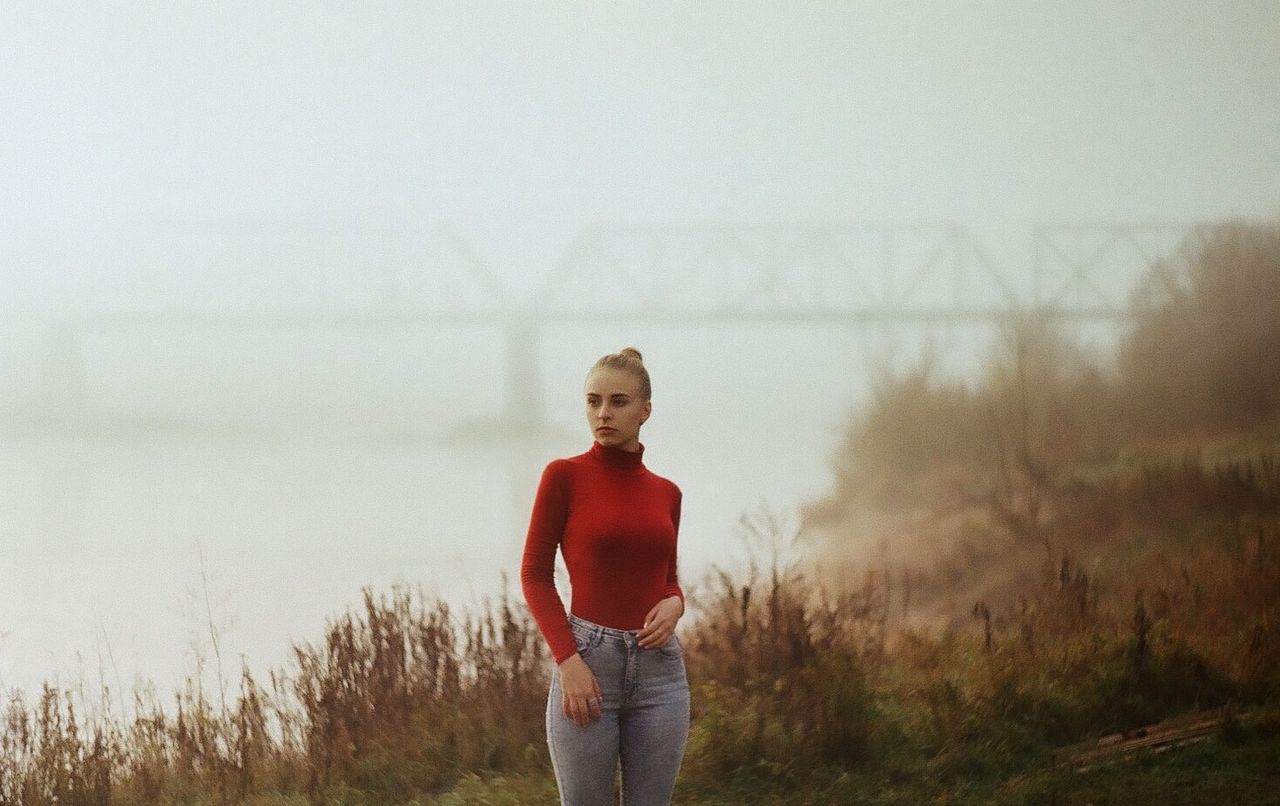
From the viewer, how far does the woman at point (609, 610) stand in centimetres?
158

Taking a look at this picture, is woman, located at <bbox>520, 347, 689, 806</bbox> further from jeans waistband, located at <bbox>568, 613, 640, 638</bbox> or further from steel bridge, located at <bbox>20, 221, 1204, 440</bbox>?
steel bridge, located at <bbox>20, 221, 1204, 440</bbox>

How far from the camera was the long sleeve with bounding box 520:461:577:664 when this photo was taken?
155 centimetres

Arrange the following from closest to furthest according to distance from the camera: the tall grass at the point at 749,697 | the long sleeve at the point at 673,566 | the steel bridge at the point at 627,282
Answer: the long sleeve at the point at 673,566
the tall grass at the point at 749,697
the steel bridge at the point at 627,282

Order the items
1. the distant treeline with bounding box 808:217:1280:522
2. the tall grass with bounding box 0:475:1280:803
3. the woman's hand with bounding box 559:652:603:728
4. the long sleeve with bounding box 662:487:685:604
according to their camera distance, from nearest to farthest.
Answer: the woman's hand with bounding box 559:652:603:728
the long sleeve with bounding box 662:487:685:604
the tall grass with bounding box 0:475:1280:803
the distant treeline with bounding box 808:217:1280:522

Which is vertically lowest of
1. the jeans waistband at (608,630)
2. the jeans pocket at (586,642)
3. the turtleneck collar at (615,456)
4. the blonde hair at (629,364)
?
the jeans pocket at (586,642)

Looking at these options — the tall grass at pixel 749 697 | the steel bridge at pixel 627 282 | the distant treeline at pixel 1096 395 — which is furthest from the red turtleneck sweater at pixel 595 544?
the distant treeline at pixel 1096 395

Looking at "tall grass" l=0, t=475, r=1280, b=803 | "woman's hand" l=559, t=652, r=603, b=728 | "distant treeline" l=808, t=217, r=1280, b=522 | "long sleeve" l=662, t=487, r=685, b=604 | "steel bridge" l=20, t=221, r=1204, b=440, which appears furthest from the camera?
"distant treeline" l=808, t=217, r=1280, b=522

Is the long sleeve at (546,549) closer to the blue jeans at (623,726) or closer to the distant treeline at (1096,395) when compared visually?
the blue jeans at (623,726)

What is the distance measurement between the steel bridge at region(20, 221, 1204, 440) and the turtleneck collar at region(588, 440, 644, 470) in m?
1.93

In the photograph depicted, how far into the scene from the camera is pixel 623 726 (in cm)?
163

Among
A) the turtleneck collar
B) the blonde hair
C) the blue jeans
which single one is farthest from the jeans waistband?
the blonde hair

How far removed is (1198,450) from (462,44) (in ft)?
9.08

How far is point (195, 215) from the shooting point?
131 inches

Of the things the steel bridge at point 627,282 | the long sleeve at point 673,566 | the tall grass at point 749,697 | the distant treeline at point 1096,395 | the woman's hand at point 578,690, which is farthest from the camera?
the distant treeline at point 1096,395
